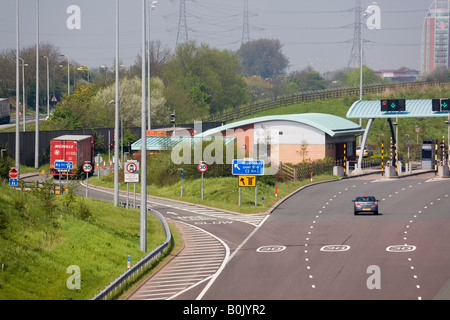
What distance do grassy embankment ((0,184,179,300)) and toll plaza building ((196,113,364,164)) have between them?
36117mm

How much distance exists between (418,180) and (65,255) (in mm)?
47828

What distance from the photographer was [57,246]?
1356 inches

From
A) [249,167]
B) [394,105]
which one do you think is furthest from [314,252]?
[394,105]

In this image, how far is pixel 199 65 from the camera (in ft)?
559

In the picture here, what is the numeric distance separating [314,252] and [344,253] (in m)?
1.47

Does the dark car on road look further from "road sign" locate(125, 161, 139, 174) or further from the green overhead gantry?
the green overhead gantry

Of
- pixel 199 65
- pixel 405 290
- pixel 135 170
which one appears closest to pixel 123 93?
pixel 199 65

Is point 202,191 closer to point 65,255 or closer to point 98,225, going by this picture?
point 98,225

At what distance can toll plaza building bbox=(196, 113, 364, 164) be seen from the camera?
8225 cm

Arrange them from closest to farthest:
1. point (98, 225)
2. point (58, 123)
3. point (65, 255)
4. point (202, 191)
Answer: point (65, 255)
point (98, 225)
point (202, 191)
point (58, 123)

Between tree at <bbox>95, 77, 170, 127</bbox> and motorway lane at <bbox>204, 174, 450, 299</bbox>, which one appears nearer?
motorway lane at <bbox>204, 174, 450, 299</bbox>

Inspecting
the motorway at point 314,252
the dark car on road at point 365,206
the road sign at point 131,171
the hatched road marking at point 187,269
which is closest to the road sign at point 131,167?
the road sign at point 131,171

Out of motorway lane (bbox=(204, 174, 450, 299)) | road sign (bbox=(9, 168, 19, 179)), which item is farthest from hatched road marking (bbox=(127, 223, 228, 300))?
road sign (bbox=(9, 168, 19, 179))

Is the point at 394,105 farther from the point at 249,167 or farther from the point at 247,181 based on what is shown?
the point at 247,181
